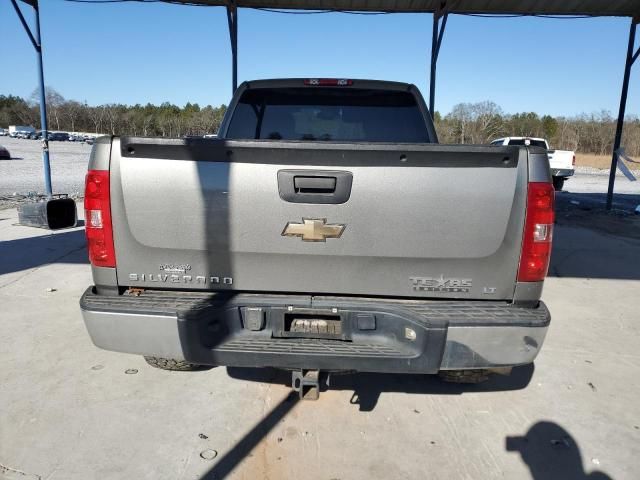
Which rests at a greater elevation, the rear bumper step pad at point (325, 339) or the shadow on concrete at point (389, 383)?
the rear bumper step pad at point (325, 339)

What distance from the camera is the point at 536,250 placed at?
2293 mm

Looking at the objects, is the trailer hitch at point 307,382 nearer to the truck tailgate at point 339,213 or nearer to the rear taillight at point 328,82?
the truck tailgate at point 339,213

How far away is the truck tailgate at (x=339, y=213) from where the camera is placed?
2.26m

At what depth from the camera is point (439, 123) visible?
38219 mm

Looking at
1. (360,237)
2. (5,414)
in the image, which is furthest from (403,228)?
(5,414)

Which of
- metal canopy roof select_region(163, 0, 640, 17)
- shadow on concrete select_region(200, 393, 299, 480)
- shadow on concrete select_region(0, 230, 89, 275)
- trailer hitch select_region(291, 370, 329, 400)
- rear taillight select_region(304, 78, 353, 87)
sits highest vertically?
metal canopy roof select_region(163, 0, 640, 17)

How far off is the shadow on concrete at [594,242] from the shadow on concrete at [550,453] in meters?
4.24

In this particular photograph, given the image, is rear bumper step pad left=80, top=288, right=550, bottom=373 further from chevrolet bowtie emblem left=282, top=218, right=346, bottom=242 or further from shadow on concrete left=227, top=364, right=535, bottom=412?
shadow on concrete left=227, top=364, right=535, bottom=412

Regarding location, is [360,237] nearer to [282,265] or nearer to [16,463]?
[282,265]

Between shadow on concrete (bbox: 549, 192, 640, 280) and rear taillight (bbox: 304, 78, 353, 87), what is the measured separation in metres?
4.68

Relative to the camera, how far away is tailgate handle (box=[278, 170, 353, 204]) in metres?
2.27

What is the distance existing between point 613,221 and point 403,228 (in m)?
11.7

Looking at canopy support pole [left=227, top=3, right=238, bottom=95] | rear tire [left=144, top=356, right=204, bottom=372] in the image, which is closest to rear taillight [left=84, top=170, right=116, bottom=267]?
rear tire [left=144, top=356, right=204, bottom=372]

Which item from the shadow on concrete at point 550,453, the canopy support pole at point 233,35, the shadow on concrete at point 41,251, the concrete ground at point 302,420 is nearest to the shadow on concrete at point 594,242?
the concrete ground at point 302,420
